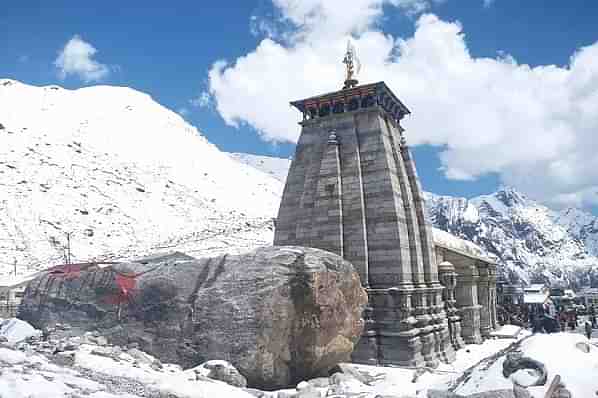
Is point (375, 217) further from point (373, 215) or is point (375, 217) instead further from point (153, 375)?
point (153, 375)

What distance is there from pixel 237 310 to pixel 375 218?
31.4ft

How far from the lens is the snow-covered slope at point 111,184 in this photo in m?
55.4

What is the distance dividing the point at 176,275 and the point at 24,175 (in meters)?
66.3

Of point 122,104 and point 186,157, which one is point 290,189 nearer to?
point 186,157

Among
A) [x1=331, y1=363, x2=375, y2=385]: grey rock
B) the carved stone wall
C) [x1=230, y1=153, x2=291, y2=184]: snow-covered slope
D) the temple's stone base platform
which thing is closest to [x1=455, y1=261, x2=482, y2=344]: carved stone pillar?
the carved stone wall

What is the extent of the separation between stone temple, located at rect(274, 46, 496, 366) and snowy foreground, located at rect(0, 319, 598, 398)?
5550mm

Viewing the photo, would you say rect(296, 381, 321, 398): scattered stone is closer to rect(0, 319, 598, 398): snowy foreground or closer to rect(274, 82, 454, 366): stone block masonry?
rect(0, 319, 598, 398): snowy foreground

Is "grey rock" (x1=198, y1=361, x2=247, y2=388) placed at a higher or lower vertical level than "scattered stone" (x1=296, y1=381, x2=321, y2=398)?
higher

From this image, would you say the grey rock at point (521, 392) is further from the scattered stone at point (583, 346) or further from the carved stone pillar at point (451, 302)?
the carved stone pillar at point (451, 302)

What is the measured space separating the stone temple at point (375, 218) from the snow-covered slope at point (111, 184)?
28.8 m

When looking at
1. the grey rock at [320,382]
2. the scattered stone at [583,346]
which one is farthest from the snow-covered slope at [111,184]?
the scattered stone at [583,346]

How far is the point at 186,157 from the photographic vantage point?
10400 centimetres

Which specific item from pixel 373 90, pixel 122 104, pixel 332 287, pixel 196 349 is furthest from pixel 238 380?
pixel 122 104

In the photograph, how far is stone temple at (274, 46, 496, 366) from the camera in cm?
1908
